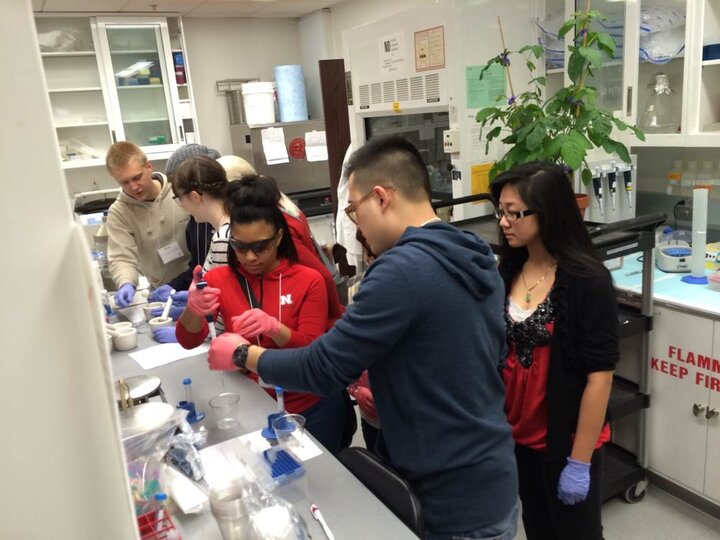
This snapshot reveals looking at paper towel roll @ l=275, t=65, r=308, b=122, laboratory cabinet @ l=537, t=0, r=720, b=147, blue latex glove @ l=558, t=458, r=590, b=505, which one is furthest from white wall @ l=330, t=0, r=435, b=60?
blue latex glove @ l=558, t=458, r=590, b=505

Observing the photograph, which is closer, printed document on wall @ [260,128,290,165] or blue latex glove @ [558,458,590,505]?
blue latex glove @ [558,458,590,505]

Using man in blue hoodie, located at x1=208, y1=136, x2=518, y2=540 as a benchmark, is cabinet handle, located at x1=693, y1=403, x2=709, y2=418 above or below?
below

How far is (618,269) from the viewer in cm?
255

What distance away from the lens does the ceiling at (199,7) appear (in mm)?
4273

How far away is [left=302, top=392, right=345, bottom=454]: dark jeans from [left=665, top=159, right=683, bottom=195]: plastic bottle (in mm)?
2118

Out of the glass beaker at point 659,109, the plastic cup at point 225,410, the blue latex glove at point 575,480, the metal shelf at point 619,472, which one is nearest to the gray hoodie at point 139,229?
the plastic cup at point 225,410

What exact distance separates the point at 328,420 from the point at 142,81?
13.9 feet

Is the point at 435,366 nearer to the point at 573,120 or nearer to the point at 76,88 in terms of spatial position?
the point at 573,120

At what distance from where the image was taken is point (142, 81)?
16.3 ft

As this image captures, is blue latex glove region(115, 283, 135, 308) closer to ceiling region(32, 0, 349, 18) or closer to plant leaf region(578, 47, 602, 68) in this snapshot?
plant leaf region(578, 47, 602, 68)

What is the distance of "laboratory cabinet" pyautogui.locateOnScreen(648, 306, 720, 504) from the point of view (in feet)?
6.73

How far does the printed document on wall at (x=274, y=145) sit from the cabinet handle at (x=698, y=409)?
3758 millimetres

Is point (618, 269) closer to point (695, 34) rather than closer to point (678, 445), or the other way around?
point (678, 445)

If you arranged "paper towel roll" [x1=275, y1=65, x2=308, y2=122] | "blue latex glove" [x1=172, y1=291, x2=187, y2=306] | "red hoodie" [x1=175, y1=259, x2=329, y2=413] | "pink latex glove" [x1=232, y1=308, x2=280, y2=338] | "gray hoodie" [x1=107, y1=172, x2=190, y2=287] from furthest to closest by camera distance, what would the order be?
"paper towel roll" [x1=275, y1=65, x2=308, y2=122], "gray hoodie" [x1=107, y1=172, x2=190, y2=287], "blue latex glove" [x1=172, y1=291, x2=187, y2=306], "red hoodie" [x1=175, y1=259, x2=329, y2=413], "pink latex glove" [x1=232, y1=308, x2=280, y2=338]
